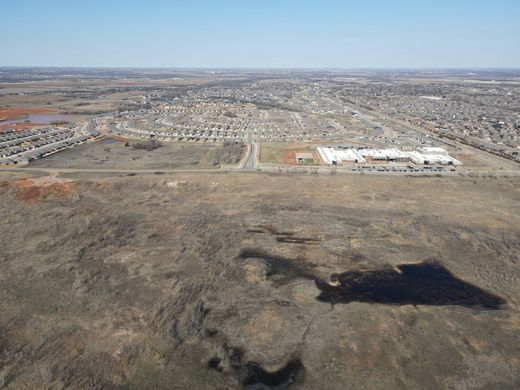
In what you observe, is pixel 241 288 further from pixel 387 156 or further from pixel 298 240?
pixel 387 156

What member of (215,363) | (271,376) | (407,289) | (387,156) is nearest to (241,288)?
Answer: (215,363)

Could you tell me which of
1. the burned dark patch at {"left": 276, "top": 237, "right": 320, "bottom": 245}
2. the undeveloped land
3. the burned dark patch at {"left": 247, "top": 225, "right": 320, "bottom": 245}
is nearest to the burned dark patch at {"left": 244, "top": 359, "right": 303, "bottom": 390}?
the undeveloped land

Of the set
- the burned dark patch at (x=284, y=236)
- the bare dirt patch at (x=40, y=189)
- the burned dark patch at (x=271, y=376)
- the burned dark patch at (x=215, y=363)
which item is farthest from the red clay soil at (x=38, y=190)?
the burned dark patch at (x=271, y=376)

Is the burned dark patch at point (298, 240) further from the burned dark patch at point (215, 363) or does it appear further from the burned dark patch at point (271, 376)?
the burned dark patch at point (215, 363)

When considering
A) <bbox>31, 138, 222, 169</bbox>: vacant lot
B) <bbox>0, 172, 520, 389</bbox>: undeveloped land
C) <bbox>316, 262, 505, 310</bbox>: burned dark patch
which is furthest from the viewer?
<bbox>31, 138, 222, 169</bbox>: vacant lot

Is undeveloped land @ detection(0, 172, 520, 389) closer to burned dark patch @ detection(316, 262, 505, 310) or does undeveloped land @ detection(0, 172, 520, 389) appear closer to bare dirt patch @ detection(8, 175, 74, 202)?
bare dirt patch @ detection(8, 175, 74, 202)
